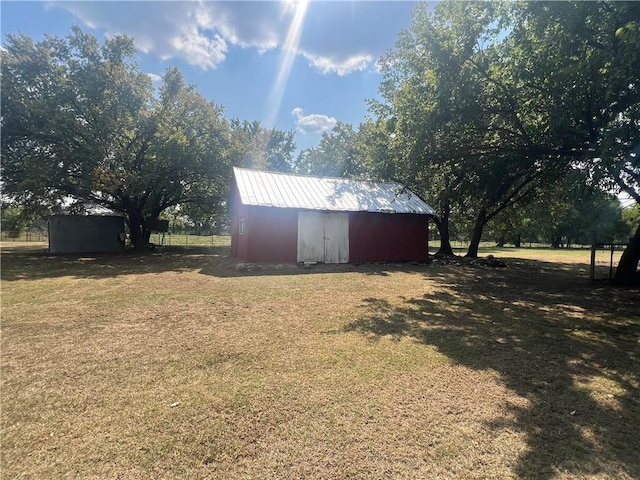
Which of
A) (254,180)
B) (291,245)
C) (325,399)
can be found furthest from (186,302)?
(254,180)

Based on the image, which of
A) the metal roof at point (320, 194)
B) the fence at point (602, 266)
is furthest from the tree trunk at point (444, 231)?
the fence at point (602, 266)

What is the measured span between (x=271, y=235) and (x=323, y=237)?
2561mm

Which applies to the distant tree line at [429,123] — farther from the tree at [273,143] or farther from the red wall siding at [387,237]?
the tree at [273,143]

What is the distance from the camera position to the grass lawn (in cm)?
268

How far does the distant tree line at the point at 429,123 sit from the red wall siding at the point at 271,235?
501 centimetres

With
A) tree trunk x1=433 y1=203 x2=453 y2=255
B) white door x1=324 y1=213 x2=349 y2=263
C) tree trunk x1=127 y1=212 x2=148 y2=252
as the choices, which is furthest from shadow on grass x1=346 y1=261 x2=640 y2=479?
tree trunk x1=127 y1=212 x2=148 y2=252

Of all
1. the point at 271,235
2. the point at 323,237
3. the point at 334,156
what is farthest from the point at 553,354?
the point at 334,156

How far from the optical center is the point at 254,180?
16625mm

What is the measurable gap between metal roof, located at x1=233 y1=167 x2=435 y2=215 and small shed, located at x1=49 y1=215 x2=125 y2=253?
12952mm

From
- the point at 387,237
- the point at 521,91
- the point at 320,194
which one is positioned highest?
the point at 521,91

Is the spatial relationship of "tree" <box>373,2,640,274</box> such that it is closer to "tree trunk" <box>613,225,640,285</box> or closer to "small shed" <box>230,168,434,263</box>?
"tree trunk" <box>613,225,640,285</box>

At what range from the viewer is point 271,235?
49.4 ft

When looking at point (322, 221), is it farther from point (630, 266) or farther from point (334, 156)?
point (334, 156)

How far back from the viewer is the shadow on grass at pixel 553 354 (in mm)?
2826
